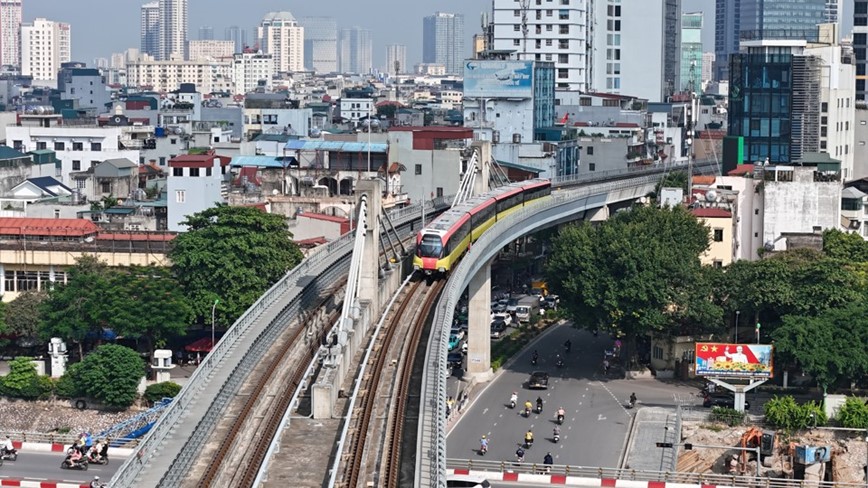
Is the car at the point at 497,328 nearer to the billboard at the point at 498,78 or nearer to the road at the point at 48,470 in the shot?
the road at the point at 48,470

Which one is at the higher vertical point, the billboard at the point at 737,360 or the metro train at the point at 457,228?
→ the metro train at the point at 457,228

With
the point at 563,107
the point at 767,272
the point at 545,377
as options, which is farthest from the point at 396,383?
the point at 563,107

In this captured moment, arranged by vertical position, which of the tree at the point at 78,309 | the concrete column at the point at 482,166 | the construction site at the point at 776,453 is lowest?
the construction site at the point at 776,453

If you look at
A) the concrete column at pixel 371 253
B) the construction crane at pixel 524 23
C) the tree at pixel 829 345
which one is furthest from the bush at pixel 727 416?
the construction crane at pixel 524 23

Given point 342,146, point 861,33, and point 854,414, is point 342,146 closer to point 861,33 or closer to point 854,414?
point 854,414

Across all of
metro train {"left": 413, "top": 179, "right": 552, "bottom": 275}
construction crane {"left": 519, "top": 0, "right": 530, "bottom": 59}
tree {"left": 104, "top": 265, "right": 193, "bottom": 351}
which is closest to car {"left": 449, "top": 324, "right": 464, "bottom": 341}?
metro train {"left": 413, "top": 179, "right": 552, "bottom": 275}

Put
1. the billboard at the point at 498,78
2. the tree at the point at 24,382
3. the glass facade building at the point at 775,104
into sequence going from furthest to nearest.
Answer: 1. the billboard at the point at 498,78
2. the glass facade building at the point at 775,104
3. the tree at the point at 24,382

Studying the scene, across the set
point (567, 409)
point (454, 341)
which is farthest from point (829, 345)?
point (454, 341)

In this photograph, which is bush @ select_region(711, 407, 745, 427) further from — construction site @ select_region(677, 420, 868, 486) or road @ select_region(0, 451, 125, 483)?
road @ select_region(0, 451, 125, 483)

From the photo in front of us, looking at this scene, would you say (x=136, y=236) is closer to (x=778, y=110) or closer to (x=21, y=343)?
(x=21, y=343)
